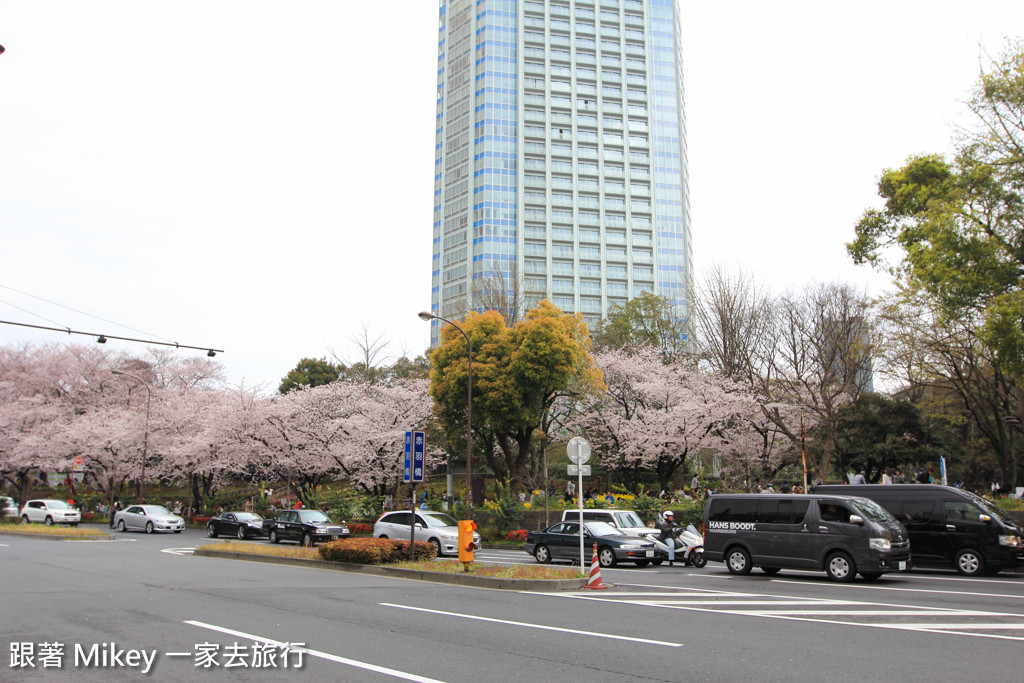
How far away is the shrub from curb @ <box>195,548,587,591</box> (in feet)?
0.54

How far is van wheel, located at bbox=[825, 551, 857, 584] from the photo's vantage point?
14539mm

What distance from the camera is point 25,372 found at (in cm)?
5941

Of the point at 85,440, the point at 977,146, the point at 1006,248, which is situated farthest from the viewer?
the point at 85,440

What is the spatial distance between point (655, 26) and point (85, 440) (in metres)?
A: 99.9

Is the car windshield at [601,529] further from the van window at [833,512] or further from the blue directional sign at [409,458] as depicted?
the van window at [833,512]

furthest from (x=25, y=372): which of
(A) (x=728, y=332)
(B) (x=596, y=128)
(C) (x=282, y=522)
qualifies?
(B) (x=596, y=128)

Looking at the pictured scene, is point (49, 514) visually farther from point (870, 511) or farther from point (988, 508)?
point (988, 508)

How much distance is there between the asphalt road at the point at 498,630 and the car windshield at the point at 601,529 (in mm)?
4926

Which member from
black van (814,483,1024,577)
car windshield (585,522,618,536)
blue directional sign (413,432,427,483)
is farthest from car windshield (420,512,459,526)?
black van (814,483,1024,577)

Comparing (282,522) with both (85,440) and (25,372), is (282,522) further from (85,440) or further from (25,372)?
(25,372)

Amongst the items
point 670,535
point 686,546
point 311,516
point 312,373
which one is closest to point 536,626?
point 670,535

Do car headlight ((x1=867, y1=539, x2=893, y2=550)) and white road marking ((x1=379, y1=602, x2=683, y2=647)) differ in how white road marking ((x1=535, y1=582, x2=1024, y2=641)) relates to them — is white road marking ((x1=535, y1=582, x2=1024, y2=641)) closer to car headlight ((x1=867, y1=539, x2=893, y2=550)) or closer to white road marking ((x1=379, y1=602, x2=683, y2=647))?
white road marking ((x1=379, y1=602, x2=683, y2=647))

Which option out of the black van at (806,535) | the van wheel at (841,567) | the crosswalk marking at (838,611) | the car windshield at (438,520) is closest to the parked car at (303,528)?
the car windshield at (438,520)

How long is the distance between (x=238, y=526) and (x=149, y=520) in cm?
603
